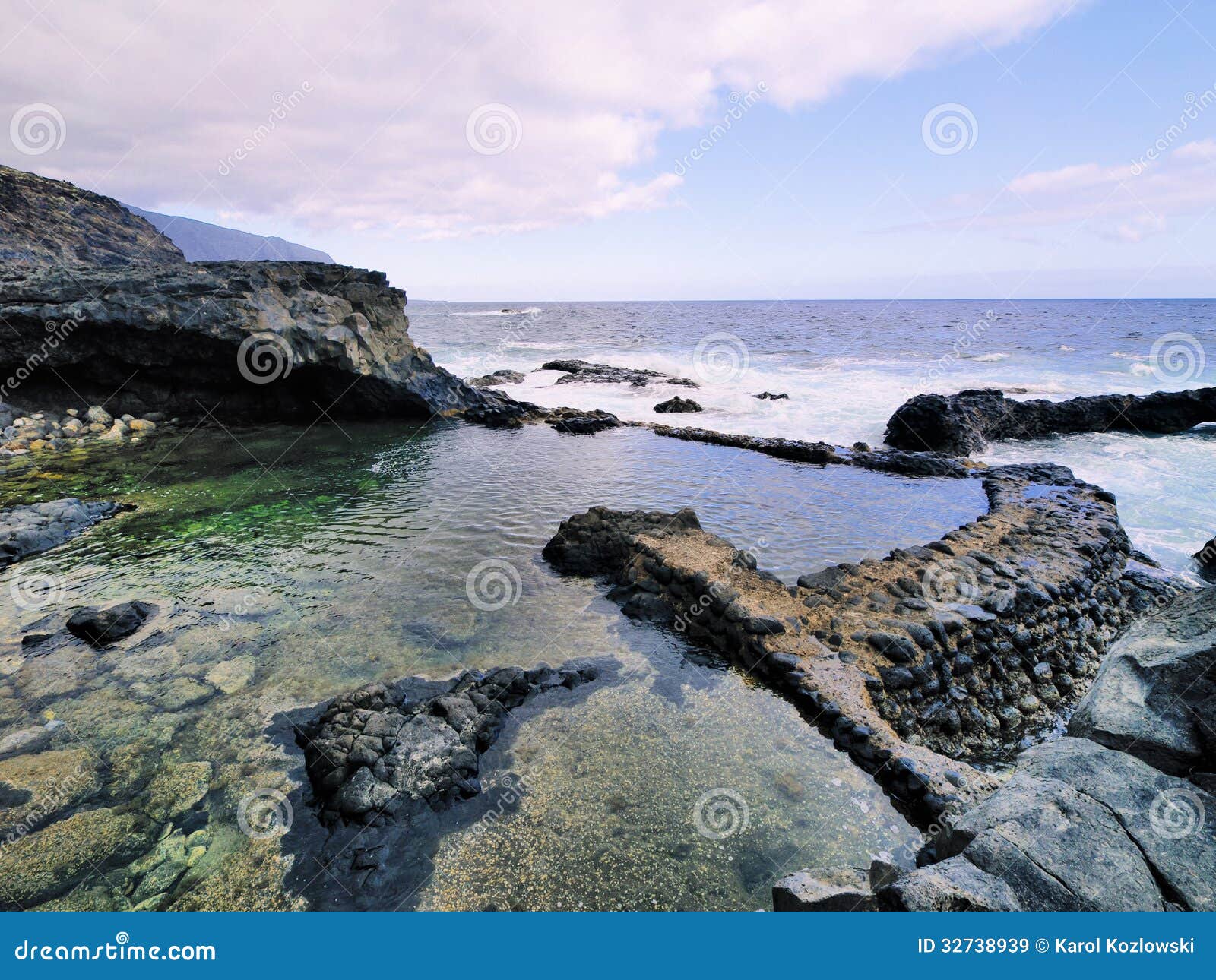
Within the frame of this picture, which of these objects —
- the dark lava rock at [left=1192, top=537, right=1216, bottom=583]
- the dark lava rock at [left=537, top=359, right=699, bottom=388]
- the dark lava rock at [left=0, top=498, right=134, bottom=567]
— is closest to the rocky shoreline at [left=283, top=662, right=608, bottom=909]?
the dark lava rock at [left=0, top=498, right=134, bottom=567]

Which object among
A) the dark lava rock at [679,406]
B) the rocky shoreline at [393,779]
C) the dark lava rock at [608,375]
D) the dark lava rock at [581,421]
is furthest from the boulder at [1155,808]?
the dark lava rock at [608,375]

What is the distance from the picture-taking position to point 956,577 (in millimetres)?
10562

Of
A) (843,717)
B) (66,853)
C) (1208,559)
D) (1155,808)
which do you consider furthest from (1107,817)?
(1208,559)

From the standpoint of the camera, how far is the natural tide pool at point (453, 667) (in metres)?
5.41

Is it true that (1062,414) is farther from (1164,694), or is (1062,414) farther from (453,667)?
(453,667)

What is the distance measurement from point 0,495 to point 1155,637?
23.0 m

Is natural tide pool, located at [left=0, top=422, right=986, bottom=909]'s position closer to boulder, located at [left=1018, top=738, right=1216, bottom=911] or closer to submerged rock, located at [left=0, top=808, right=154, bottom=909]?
submerged rock, located at [left=0, top=808, right=154, bottom=909]

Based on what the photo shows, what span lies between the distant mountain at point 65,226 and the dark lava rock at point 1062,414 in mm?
41258

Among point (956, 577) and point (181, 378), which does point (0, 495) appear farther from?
point (956, 577)

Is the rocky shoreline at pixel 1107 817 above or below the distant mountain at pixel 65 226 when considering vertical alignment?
below

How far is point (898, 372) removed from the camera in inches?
1617

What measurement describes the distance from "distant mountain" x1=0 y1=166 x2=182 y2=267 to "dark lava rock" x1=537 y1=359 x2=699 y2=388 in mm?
25356

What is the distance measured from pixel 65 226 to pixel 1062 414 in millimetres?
63140

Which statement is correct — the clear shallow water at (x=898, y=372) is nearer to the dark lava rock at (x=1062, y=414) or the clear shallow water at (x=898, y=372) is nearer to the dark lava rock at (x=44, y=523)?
the dark lava rock at (x=1062, y=414)
